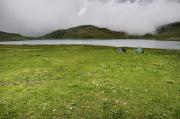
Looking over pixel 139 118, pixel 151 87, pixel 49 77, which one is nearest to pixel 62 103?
pixel 139 118

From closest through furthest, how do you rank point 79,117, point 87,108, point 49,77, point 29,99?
point 79,117
point 87,108
point 29,99
point 49,77

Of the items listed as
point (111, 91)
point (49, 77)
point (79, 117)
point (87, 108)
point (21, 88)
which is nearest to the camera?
point (79, 117)

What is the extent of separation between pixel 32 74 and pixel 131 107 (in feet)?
57.8

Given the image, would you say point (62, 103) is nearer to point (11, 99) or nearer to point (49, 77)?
point (11, 99)

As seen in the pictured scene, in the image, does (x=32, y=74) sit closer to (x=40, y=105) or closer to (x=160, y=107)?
(x=40, y=105)

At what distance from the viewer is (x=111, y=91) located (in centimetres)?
2452

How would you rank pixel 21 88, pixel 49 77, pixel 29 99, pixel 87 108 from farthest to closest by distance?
pixel 49 77, pixel 21 88, pixel 29 99, pixel 87 108

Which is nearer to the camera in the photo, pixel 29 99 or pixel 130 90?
pixel 29 99

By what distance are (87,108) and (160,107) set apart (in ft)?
17.1

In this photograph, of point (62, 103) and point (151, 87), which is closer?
point (62, 103)

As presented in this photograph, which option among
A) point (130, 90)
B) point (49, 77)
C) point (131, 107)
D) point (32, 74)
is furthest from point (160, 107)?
point (32, 74)

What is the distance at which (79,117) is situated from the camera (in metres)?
18.5

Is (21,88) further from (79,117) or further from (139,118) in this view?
(139,118)

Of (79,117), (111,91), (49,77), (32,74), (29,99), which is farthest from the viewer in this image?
(32,74)
